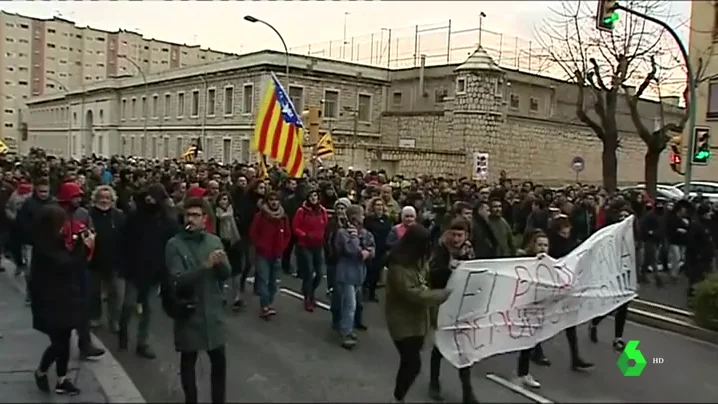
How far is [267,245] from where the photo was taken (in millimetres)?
9914

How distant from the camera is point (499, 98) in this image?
38.5 metres

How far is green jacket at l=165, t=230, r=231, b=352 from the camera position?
5.25m

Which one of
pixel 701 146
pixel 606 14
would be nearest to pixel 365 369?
pixel 606 14

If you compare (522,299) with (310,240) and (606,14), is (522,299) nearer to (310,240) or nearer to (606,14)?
(310,240)

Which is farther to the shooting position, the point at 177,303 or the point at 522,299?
the point at 522,299

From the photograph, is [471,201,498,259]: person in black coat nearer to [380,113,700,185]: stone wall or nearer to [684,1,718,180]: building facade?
[684,1,718,180]: building facade

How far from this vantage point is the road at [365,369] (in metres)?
5.15

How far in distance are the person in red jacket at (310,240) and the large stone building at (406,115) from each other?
24438 millimetres

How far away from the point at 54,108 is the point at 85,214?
8887 cm

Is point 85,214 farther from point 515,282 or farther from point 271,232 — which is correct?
point 515,282

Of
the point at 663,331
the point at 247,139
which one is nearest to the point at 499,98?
the point at 247,139

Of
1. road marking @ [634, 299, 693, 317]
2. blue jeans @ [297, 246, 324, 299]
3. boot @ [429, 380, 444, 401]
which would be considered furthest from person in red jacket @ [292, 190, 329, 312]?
road marking @ [634, 299, 693, 317]

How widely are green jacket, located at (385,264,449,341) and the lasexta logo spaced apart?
1915 millimetres

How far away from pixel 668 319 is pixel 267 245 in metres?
5.41
